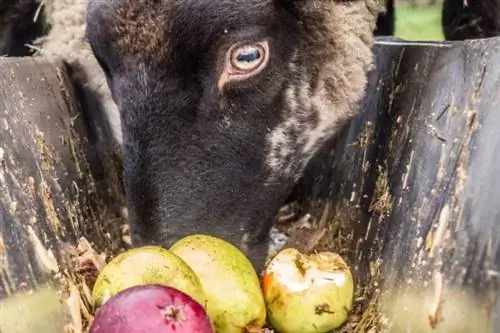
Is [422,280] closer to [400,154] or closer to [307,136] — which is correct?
[400,154]

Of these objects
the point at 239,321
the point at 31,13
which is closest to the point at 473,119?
the point at 239,321

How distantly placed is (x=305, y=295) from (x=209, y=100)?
2.46 feet

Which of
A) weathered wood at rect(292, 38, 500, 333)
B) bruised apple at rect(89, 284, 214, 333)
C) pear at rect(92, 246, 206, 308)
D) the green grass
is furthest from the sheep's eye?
the green grass

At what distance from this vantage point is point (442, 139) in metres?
2.38

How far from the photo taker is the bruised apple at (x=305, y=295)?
8.22ft

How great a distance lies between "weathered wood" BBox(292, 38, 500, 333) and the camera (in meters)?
2.03

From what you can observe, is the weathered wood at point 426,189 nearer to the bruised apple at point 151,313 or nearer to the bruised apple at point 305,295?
the bruised apple at point 305,295

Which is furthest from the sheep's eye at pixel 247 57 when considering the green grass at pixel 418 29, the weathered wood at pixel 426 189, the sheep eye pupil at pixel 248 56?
the green grass at pixel 418 29

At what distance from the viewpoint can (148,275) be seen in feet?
7.07

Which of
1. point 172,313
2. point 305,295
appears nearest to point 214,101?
point 305,295

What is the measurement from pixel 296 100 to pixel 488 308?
131 cm

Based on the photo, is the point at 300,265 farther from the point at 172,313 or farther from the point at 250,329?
the point at 172,313

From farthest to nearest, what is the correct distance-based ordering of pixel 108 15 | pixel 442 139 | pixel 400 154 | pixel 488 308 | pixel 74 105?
pixel 74 105, pixel 108 15, pixel 400 154, pixel 442 139, pixel 488 308

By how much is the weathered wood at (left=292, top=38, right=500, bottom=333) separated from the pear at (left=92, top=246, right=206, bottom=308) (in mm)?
612
